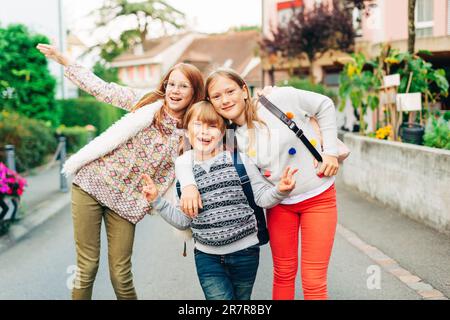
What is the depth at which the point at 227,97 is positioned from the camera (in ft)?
11.0

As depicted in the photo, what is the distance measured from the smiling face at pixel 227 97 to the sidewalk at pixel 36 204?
4736mm

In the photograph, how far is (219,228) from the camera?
3.25m

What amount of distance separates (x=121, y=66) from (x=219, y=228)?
56816 millimetres

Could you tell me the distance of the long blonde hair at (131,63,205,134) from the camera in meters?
3.55

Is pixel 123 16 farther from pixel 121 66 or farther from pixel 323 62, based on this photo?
pixel 323 62

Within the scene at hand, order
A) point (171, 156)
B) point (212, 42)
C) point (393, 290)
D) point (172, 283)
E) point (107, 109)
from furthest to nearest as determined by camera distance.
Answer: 1. point (212, 42)
2. point (107, 109)
3. point (172, 283)
4. point (393, 290)
5. point (171, 156)

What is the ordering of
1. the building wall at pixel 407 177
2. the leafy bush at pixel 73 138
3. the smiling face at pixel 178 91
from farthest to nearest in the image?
1. the leafy bush at pixel 73 138
2. the building wall at pixel 407 177
3. the smiling face at pixel 178 91

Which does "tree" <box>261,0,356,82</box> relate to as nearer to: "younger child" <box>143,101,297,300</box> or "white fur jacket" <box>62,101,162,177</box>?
"white fur jacket" <box>62,101,162,177</box>

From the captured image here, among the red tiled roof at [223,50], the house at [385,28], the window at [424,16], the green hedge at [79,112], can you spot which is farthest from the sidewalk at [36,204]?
the red tiled roof at [223,50]

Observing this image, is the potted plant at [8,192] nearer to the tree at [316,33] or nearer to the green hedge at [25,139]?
the green hedge at [25,139]

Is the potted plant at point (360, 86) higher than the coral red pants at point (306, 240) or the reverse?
higher

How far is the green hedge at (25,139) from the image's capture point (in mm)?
14657

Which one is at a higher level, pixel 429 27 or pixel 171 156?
pixel 429 27

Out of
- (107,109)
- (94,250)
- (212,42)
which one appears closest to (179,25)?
(212,42)
